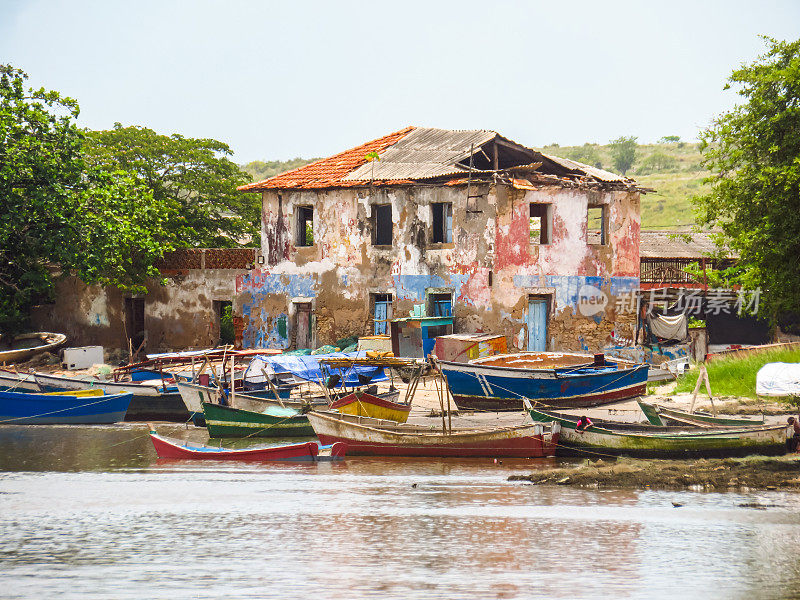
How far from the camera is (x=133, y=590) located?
1031 centimetres

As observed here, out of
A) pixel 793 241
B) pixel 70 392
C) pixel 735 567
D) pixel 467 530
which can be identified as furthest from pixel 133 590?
pixel 793 241

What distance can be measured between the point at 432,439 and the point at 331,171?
1395 cm

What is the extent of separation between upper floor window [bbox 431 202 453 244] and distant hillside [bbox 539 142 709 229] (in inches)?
1000

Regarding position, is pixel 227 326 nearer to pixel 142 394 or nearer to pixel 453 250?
pixel 142 394

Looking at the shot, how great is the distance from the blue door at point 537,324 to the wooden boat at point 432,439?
29.9ft

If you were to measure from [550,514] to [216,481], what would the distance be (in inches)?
247

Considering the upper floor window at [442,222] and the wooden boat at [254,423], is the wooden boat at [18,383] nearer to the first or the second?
the wooden boat at [254,423]

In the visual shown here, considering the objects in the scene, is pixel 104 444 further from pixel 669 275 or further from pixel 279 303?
pixel 669 275

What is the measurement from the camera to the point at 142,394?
939 inches

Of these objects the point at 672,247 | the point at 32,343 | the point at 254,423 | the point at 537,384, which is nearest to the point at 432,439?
the point at 254,423

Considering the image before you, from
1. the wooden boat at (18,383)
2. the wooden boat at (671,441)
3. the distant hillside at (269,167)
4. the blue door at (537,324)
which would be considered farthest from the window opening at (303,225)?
the distant hillside at (269,167)

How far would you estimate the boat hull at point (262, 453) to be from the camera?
18031mm

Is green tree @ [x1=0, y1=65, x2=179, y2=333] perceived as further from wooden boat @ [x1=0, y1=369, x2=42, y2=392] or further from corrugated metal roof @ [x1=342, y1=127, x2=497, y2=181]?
corrugated metal roof @ [x1=342, y1=127, x2=497, y2=181]

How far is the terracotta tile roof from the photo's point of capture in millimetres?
28578
